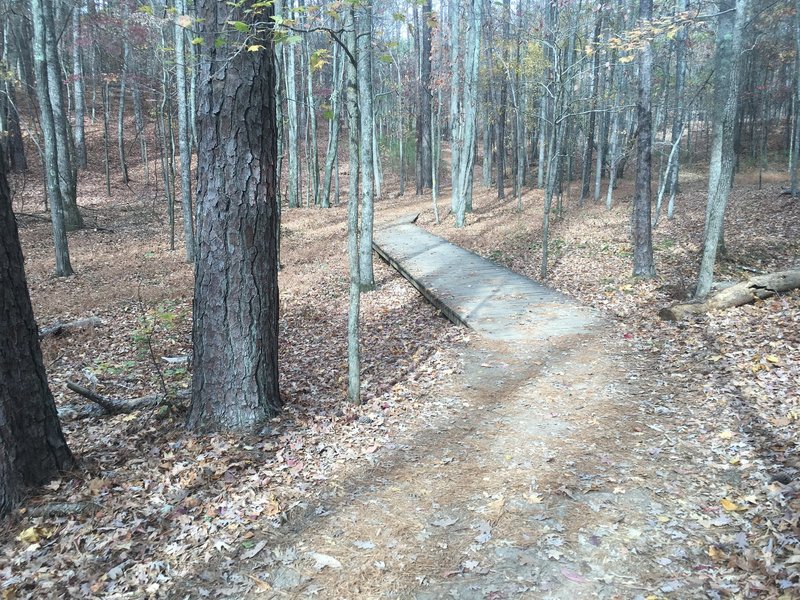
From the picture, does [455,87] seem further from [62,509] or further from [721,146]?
[62,509]

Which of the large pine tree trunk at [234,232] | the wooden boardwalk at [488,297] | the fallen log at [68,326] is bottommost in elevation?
the fallen log at [68,326]

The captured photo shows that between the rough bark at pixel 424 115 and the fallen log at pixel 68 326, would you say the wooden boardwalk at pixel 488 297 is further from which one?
the rough bark at pixel 424 115

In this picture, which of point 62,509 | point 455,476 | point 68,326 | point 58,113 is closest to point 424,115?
point 58,113

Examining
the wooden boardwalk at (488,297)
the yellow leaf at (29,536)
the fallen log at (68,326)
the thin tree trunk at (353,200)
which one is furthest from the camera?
the fallen log at (68,326)

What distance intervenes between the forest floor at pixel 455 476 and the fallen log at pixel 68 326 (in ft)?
0.85

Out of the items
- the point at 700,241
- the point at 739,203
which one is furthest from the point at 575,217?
the point at 700,241

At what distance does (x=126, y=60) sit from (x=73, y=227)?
9.67 m

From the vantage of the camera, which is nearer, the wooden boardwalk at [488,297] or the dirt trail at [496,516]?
the dirt trail at [496,516]

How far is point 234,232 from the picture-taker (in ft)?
15.3

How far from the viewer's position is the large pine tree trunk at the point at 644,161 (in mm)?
10164

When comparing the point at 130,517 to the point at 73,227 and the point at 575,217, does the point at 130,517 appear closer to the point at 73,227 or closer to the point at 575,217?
the point at 73,227

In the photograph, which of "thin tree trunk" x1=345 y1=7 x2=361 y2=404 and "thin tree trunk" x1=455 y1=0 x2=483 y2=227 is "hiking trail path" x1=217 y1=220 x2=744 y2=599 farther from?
"thin tree trunk" x1=455 y1=0 x2=483 y2=227

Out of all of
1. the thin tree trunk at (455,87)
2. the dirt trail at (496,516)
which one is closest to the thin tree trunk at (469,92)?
the thin tree trunk at (455,87)

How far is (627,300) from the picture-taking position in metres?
9.59
